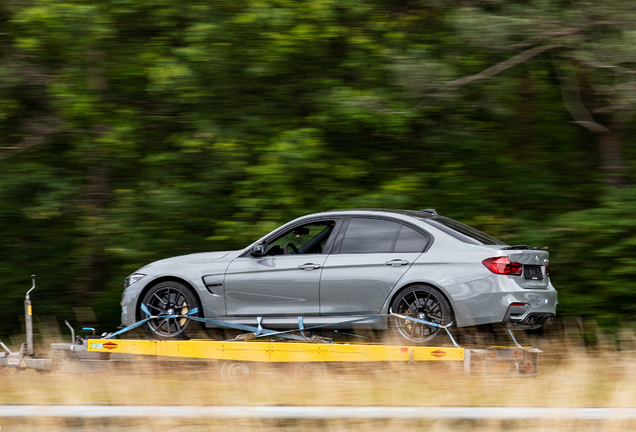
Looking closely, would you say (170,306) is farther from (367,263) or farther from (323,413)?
(323,413)

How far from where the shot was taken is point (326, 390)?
6828 millimetres

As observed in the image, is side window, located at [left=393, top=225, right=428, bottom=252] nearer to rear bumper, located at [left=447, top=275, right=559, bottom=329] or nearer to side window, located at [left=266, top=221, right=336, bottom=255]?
rear bumper, located at [left=447, top=275, right=559, bottom=329]

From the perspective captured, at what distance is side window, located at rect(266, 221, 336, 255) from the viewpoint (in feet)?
25.6

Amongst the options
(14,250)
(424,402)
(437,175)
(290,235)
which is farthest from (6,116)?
(424,402)

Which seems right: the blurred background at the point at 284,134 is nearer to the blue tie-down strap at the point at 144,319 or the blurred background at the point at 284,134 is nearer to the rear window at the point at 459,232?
the blue tie-down strap at the point at 144,319

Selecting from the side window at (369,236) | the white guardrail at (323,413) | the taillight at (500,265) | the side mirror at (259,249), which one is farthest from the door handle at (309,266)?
the white guardrail at (323,413)

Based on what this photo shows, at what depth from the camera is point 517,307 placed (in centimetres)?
692

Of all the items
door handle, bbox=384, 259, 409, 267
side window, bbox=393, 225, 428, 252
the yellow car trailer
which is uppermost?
side window, bbox=393, 225, 428, 252

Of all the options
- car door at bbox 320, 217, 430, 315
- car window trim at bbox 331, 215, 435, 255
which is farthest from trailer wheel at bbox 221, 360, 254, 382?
car window trim at bbox 331, 215, 435, 255

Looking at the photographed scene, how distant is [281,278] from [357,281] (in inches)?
32.6

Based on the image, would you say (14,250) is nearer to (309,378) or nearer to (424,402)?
(309,378)

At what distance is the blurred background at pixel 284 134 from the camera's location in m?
10.6

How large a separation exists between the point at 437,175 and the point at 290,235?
403cm

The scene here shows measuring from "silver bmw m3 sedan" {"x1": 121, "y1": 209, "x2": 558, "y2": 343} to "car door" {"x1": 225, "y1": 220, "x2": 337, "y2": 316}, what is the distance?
0.04 feet
